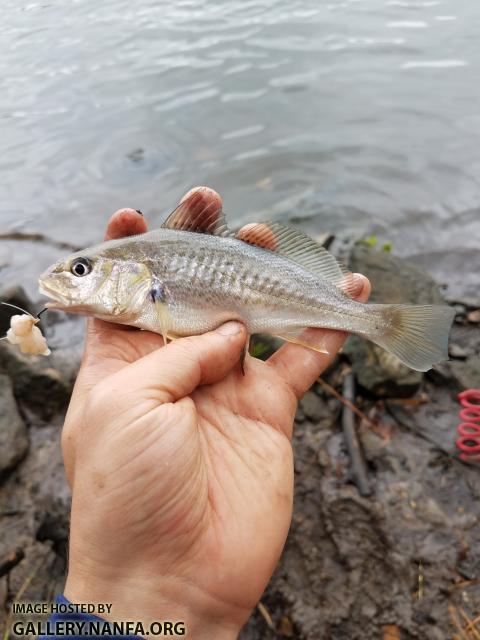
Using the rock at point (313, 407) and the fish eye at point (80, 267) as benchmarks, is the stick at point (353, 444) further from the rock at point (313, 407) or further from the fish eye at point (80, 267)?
the fish eye at point (80, 267)

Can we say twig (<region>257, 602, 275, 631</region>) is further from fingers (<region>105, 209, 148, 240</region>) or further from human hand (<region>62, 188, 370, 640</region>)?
fingers (<region>105, 209, 148, 240</region>)

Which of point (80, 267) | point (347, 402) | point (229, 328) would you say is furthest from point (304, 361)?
point (80, 267)

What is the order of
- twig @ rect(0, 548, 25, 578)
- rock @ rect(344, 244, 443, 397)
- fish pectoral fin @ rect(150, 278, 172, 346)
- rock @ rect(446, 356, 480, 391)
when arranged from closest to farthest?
fish pectoral fin @ rect(150, 278, 172, 346)
twig @ rect(0, 548, 25, 578)
rock @ rect(344, 244, 443, 397)
rock @ rect(446, 356, 480, 391)

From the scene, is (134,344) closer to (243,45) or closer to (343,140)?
(343,140)

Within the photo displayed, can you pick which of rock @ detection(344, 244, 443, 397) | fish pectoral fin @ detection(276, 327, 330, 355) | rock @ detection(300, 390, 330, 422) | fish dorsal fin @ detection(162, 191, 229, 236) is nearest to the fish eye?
fish dorsal fin @ detection(162, 191, 229, 236)

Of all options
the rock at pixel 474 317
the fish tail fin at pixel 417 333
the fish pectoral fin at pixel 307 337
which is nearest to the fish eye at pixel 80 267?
the fish pectoral fin at pixel 307 337

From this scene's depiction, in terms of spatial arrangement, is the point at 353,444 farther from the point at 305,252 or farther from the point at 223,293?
the point at 223,293
